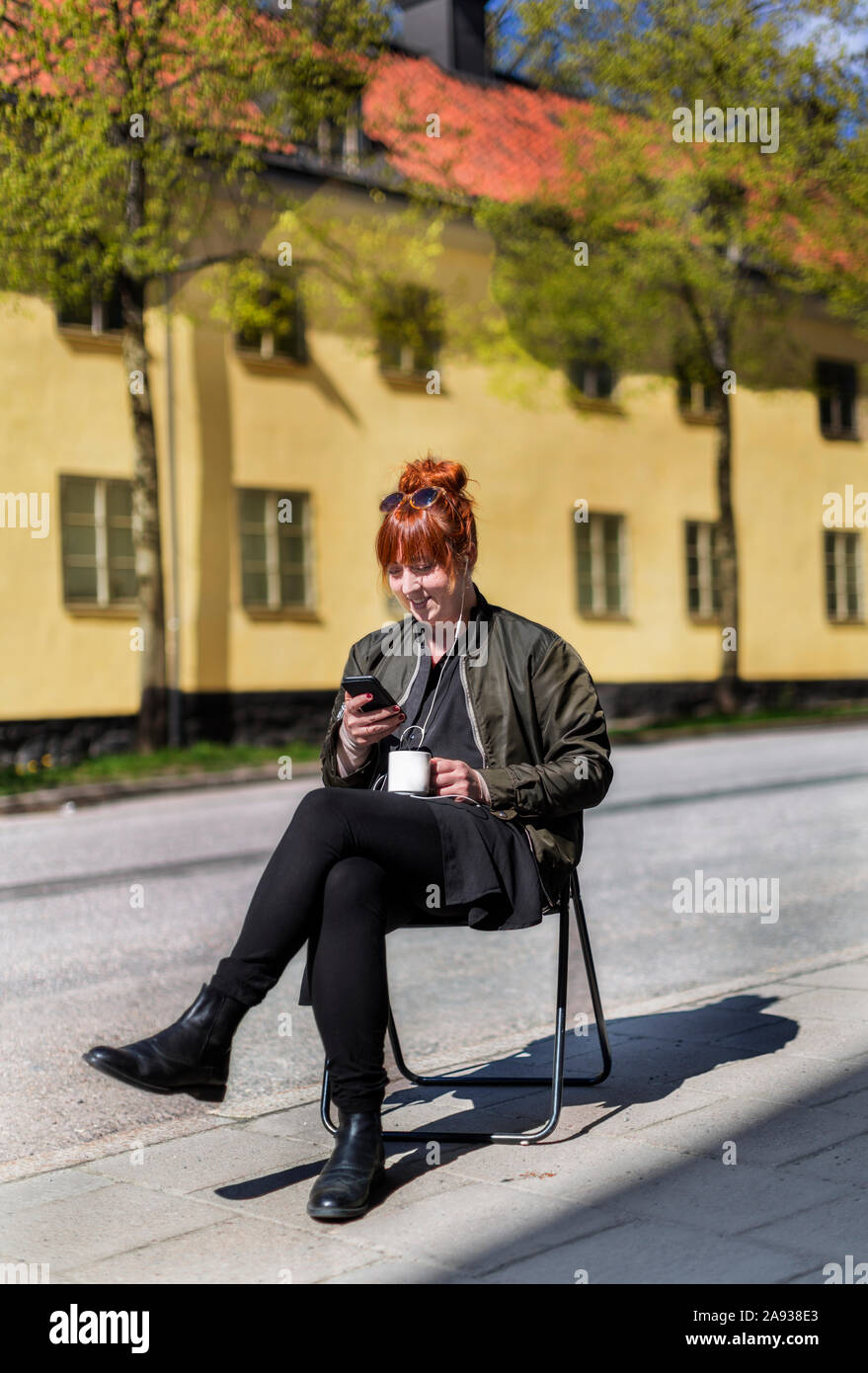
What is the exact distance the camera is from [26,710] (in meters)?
18.6

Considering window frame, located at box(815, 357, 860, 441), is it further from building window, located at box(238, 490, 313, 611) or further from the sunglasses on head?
the sunglasses on head

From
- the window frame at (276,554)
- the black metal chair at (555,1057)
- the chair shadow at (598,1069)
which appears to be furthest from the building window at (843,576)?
the black metal chair at (555,1057)

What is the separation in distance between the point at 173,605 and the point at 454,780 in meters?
16.7

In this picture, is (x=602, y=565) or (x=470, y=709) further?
(x=602, y=565)

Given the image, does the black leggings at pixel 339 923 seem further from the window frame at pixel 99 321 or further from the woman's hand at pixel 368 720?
the window frame at pixel 99 321

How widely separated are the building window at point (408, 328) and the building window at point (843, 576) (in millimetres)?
9850

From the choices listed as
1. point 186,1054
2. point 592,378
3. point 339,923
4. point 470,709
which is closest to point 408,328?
point 592,378

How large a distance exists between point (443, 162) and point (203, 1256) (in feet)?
64.4

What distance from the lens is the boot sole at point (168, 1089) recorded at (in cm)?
351

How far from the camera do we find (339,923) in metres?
3.58

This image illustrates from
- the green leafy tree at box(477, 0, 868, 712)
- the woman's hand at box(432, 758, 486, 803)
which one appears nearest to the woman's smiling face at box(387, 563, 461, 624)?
the woman's hand at box(432, 758, 486, 803)

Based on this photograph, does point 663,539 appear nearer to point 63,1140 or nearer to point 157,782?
point 157,782

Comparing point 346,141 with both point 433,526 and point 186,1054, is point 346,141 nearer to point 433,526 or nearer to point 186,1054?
point 433,526

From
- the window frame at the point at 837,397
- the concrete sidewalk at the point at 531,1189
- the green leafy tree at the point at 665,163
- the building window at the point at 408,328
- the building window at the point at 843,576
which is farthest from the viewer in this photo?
the building window at the point at 843,576
